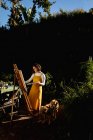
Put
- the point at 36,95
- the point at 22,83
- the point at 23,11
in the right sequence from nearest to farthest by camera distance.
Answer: the point at 22,83 → the point at 36,95 → the point at 23,11

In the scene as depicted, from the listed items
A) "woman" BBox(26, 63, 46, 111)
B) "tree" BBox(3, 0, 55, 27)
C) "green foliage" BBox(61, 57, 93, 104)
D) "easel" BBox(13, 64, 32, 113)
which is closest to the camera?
"green foliage" BBox(61, 57, 93, 104)

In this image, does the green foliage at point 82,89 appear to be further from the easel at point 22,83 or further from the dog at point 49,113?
the easel at point 22,83

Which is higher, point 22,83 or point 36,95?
point 22,83

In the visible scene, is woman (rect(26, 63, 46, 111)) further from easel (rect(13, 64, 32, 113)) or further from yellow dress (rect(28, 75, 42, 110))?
easel (rect(13, 64, 32, 113))

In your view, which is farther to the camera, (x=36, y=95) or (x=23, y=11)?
(x=23, y=11)

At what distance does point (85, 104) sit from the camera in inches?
360

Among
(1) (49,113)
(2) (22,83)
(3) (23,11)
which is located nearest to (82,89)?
(1) (49,113)

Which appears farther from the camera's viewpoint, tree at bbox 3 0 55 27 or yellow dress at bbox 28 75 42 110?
tree at bbox 3 0 55 27

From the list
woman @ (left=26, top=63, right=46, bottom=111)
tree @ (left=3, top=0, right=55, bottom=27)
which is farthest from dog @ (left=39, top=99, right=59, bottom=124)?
tree @ (left=3, top=0, right=55, bottom=27)

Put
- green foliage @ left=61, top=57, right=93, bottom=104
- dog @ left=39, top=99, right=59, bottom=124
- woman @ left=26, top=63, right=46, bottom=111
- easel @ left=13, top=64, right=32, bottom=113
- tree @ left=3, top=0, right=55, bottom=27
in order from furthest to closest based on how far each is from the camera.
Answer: tree @ left=3, top=0, right=55, bottom=27
woman @ left=26, top=63, right=46, bottom=111
easel @ left=13, top=64, right=32, bottom=113
dog @ left=39, top=99, right=59, bottom=124
green foliage @ left=61, top=57, right=93, bottom=104

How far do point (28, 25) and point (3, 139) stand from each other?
440 inches

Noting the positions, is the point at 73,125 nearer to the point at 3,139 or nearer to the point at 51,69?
the point at 3,139

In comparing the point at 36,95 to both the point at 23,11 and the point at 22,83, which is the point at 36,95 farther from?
the point at 23,11

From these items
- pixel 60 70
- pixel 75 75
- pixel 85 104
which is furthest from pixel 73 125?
pixel 60 70
